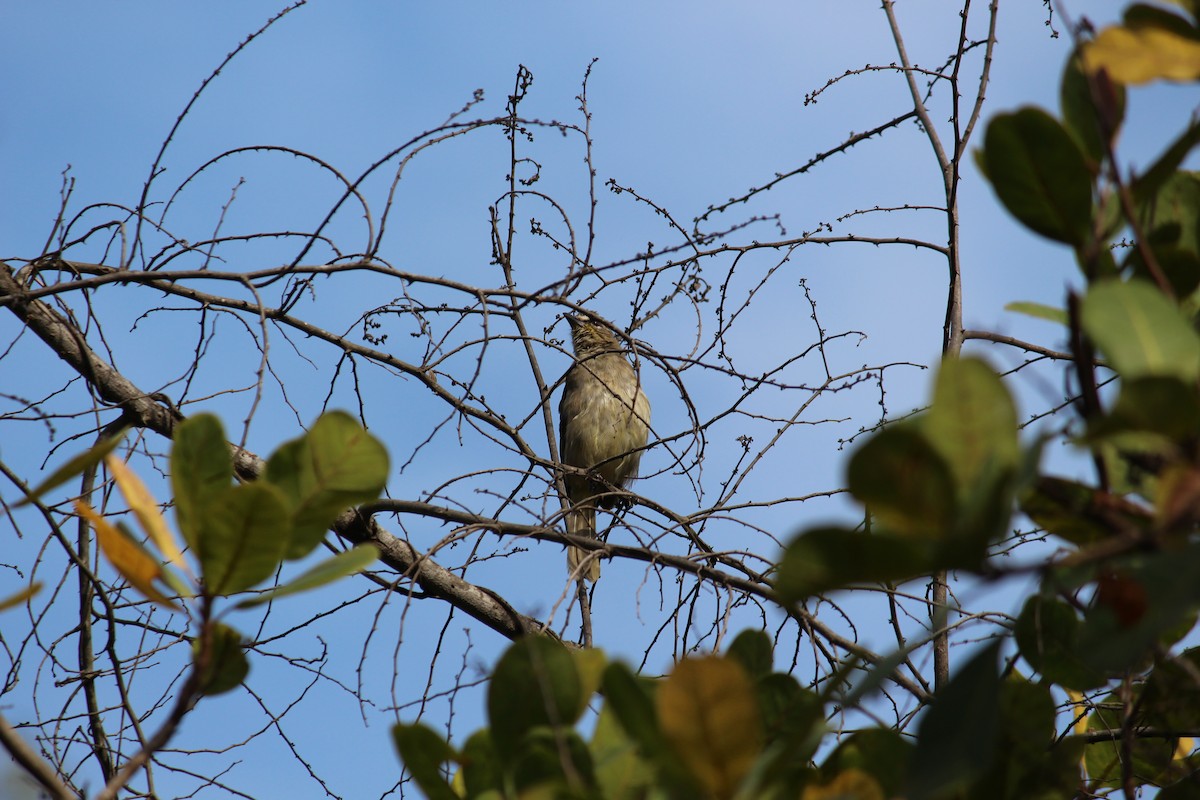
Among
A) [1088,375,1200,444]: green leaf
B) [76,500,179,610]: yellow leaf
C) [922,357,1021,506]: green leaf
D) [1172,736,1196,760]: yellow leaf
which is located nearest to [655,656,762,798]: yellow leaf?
[922,357,1021,506]: green leaf

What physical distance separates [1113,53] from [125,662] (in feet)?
9.55

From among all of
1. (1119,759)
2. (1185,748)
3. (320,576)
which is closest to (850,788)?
(320,576)

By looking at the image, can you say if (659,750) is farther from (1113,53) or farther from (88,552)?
(88,552)

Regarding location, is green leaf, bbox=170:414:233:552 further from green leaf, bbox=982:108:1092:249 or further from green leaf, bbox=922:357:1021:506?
green leaf, bbox=982:108:1092:249

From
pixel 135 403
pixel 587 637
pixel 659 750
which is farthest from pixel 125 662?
pixel 659 750

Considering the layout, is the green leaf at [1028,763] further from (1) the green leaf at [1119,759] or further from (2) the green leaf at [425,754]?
(2) the green leaf at [425,754]

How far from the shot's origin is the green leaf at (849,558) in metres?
0.81

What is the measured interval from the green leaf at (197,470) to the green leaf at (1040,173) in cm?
79

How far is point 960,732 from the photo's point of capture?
84 centimetres

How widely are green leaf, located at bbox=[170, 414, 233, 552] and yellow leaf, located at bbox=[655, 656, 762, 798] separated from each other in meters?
0.51

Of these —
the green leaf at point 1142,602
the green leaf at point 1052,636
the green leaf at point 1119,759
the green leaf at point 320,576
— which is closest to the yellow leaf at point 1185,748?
the green leaf at point 1119,759

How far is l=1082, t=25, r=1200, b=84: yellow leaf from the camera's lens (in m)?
1.02

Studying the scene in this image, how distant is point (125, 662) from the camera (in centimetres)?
311

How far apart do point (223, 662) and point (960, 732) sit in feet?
2.40
